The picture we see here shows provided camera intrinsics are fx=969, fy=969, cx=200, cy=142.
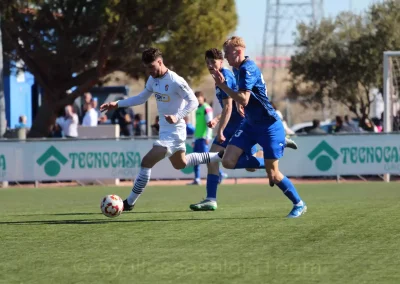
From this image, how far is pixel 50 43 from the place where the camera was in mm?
30703

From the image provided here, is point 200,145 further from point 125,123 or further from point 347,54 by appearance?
point 347,54

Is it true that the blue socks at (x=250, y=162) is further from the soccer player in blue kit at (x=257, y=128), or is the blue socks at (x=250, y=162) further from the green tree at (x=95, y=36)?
the green tree at (x=95, y=36)

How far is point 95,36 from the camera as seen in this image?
3086 centimetres

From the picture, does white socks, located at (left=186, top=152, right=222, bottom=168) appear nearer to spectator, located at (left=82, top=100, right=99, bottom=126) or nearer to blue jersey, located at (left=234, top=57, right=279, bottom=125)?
blue jersey, located at (left=234, top=57, right=279, bottom=125)

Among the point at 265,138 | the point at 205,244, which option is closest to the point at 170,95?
the point at 265,138

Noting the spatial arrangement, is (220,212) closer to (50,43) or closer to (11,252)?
(11,252)

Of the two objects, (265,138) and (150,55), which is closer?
(265,138)

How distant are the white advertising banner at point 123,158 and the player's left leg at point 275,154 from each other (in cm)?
1093

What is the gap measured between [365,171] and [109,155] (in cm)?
582

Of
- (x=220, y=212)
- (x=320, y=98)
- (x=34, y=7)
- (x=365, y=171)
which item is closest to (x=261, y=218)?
(x=220, y=212)

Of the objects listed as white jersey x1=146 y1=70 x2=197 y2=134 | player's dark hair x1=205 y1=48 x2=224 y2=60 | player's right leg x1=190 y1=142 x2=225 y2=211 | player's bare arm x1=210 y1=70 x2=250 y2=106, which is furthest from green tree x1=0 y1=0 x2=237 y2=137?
player's bare arm x1=210 y1=70 x2=250 y2=106

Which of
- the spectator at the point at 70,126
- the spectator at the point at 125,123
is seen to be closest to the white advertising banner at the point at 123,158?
the spectator at the point at 70,126

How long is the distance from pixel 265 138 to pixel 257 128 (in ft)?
0.53

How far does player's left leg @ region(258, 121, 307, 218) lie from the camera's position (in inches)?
421
